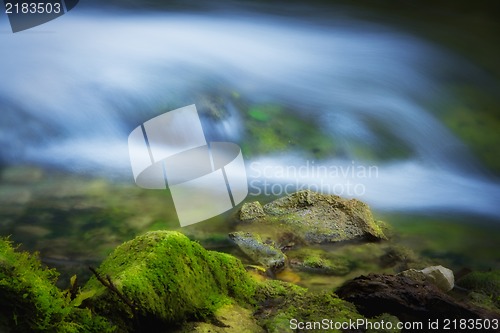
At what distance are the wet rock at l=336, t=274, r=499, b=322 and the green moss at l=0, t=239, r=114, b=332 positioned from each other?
1781 millimetres

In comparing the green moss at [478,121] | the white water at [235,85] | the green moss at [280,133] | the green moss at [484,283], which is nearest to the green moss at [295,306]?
the green moss at [484,283]

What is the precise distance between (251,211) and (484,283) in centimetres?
214

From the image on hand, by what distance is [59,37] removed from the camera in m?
7.27

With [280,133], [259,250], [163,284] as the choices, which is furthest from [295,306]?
[280,133]

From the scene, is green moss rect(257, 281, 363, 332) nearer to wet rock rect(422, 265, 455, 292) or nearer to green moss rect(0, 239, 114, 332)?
wet rock rect(422, 265, 455, 292)

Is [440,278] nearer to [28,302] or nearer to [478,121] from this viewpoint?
[28,302]

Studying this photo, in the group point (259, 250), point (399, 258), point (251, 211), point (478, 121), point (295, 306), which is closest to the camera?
point (295, 306)

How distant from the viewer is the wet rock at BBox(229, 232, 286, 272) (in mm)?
4227

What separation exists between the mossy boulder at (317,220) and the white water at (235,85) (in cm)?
61

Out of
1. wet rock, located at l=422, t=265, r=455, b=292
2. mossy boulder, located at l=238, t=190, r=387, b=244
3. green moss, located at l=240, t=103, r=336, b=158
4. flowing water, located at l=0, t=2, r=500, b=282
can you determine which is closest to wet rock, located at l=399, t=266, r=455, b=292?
wet rock, located at l=422, t=265, r=455, b=292

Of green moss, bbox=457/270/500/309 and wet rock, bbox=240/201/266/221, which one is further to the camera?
wet rock, bbox=240/201/266/221

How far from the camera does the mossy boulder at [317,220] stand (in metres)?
4.78

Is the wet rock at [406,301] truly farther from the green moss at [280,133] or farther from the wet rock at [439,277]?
the green moss at [280,133]

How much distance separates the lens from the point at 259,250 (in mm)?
4371
